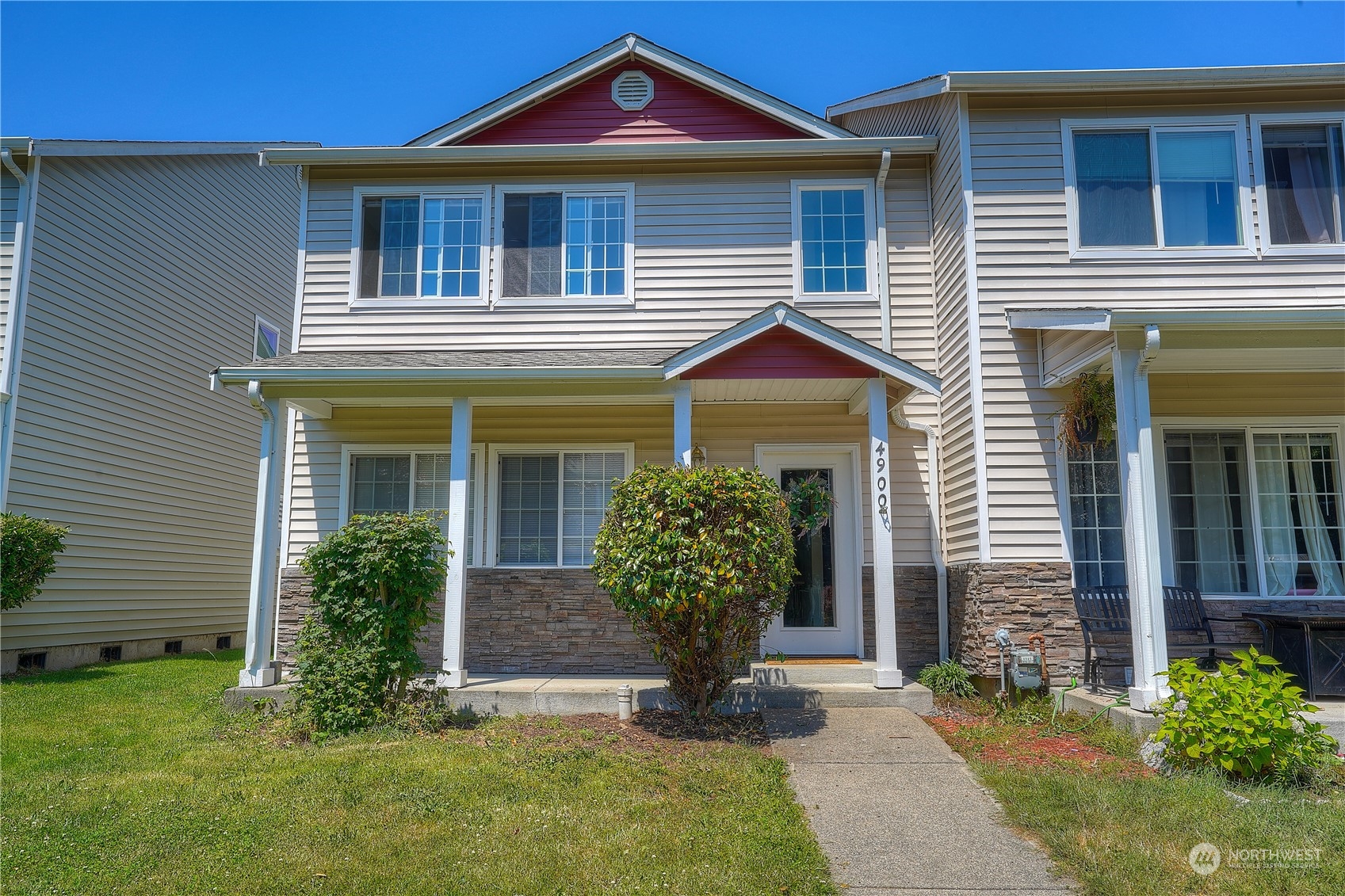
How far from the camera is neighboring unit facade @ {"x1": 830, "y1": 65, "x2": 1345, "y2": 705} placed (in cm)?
828

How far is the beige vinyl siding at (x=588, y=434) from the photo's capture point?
942 cm

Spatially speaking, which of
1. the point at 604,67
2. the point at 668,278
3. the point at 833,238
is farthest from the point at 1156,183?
the point at 604,67

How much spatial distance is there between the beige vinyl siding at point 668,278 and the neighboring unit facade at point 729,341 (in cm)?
3

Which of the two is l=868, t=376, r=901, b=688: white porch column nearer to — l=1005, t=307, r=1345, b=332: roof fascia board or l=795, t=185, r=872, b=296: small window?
l=795, t=185, r=872, b=296: small window

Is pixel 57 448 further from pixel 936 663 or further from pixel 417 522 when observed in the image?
pixel 936 663

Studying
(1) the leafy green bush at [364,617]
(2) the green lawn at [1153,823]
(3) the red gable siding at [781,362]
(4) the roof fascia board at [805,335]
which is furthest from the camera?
(3) the red gable siding at [781,362]

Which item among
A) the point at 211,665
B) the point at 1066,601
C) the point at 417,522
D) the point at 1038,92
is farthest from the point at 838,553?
the point at 211,665

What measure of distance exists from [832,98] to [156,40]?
820 cm

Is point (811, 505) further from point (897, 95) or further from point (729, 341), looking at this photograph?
point (897, 95)

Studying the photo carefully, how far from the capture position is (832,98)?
11945mm

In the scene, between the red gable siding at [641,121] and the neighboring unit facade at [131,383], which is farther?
the neighboring unit facade at [131,383]

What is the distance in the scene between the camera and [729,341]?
26.5 feet

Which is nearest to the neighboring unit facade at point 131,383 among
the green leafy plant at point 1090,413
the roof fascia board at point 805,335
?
the roof fascia board at point 805,335

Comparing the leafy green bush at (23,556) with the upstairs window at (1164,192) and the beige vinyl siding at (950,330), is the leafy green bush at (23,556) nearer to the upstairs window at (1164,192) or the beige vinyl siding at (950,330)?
the beige vinyl siding at (950,330)
